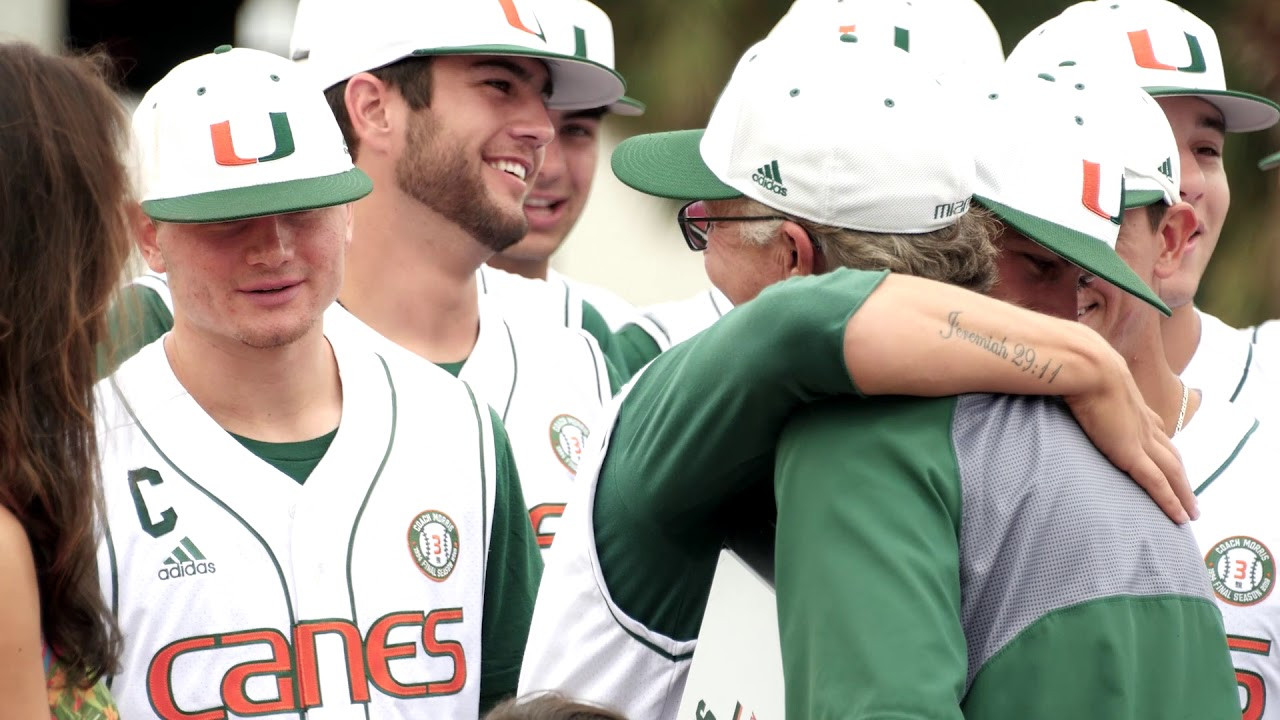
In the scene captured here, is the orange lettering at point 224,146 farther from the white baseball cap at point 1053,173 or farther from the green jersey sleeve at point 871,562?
the green jersey sleeve at point 871,562

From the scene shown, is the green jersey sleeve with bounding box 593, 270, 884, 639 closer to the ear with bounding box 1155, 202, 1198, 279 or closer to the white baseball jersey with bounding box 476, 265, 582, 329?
the ear with bounding box 1155, 202, 1198, 279

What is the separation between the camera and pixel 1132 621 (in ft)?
6.89

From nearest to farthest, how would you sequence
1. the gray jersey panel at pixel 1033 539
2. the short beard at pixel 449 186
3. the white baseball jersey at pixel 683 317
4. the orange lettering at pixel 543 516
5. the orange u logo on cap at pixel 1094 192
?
the gray jersey panel at pixel 1033 539 < the orange u logo on cap at pixel 1094 192 < the orange lettering at pixel 543 516 < the short beard at pixel 449 186 < the white baseball jersey at pixel 683 317

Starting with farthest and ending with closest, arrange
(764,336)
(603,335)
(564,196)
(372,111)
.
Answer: (564,196)
(603,335)
(372,111)
(764,336)

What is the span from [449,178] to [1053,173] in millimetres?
2362

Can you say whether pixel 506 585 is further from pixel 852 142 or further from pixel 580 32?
pixel 580 32

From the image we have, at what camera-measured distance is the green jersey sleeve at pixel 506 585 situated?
12.1ft

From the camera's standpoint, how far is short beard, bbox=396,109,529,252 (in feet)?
15.6

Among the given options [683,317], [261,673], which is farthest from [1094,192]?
[683,317]

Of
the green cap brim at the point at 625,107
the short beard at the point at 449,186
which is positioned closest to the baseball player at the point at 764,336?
the short beard at the point at 449,186

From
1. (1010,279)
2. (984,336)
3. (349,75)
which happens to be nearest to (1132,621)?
(984,336)

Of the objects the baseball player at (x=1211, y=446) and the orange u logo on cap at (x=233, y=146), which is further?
the orange u logo on cap at (x=233, y=146)

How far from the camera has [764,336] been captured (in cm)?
213

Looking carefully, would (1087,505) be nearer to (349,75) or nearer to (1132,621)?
(1132,621)
